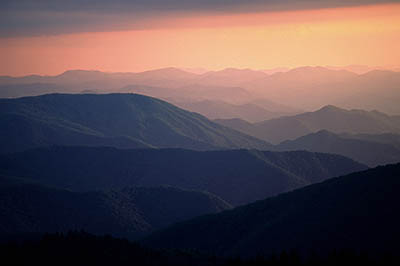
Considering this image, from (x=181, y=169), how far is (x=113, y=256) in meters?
87.4

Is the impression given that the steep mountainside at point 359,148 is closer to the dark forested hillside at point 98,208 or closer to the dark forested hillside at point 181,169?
the dark forested hillside at point 181,169

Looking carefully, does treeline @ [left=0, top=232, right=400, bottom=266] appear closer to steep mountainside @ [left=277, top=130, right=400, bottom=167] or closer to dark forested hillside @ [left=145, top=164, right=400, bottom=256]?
dark forested hillside @ [left=145, top=164, right=400, bottom=256]

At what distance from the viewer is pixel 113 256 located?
4575 cm

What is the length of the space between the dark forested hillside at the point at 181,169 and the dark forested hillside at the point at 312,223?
40.9 m

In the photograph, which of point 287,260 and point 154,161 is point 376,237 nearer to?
point 287,260

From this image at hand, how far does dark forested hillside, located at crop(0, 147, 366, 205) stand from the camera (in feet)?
400

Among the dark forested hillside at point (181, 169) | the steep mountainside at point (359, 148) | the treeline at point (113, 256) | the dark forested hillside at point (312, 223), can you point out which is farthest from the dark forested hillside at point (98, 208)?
the steep mountainside at point (359, 148)

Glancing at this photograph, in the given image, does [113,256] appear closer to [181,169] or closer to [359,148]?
[181,169]

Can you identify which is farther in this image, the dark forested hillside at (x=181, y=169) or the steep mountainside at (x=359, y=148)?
the steep mountainside at (x=359, y=148)

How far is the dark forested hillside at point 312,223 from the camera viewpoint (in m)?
58.4

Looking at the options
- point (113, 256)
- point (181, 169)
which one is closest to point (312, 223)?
point (113, 256)

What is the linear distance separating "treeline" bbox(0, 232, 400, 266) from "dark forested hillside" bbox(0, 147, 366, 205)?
6740cm

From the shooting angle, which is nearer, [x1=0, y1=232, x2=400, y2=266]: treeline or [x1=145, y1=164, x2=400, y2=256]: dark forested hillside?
[x1=0, y1=232, x2=400, y2=266]: treeline

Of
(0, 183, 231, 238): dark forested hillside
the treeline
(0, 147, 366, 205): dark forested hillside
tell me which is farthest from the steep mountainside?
the treeline
